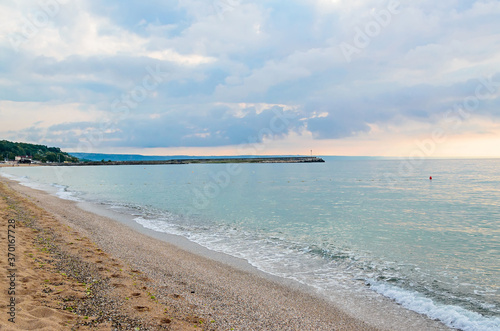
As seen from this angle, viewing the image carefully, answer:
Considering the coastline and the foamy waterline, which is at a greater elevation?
the coastline

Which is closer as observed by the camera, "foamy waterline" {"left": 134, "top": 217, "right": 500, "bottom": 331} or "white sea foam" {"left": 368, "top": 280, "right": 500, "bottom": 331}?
"white sea foam" {"left": 368, "top": 280, "right": 500, "bottom": 331}

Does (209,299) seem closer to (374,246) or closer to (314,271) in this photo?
(314,271)

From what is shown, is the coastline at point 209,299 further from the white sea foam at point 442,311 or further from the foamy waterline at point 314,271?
the foamy waterline at point 314,271

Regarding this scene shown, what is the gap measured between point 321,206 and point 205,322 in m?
30.4

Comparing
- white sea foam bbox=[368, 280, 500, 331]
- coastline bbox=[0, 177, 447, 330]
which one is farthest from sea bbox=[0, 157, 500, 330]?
coastline bbox=[0, 177, 447, 330]

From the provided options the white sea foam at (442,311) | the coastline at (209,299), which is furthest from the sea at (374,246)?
the coastline at (209,299)

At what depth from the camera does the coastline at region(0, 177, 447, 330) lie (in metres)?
7.89

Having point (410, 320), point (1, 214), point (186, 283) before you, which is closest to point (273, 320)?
point (186, 283)

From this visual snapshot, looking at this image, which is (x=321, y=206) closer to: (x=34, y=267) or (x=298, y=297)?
(x=298, y=297)

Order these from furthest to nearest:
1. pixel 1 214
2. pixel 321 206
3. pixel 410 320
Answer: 1. pixel 321 206
2. pixel 1 214
3. pixel 410 320

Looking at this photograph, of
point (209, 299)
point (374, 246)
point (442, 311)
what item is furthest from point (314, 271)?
point (374, 246)

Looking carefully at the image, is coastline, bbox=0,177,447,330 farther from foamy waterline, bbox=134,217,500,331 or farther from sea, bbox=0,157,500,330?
sea, bbox=0,157,500,330

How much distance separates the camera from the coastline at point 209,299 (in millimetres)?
7891

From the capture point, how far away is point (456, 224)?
25875mm
